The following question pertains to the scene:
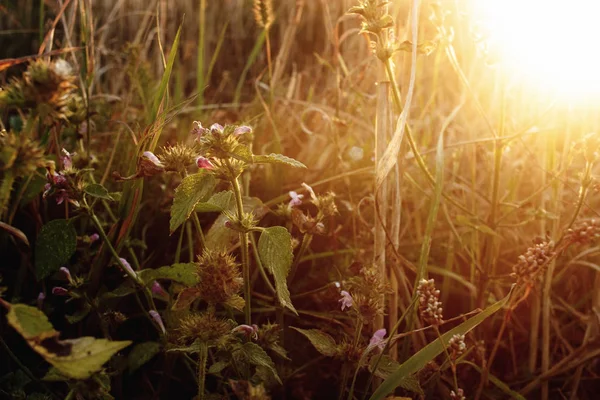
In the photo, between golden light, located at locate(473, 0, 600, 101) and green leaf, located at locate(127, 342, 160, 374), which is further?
golden light, located at locate(473, 0, 600, 101)

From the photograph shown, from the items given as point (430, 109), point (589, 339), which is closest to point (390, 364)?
point (589, 339)

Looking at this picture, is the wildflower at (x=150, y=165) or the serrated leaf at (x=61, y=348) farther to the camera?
the wildflower at (x=150, y=165)

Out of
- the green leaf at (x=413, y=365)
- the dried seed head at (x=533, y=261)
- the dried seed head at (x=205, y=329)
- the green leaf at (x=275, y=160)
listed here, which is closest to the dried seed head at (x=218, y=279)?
the dried seed head at (x=205, y=329)

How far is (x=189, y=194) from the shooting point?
0.73 meters

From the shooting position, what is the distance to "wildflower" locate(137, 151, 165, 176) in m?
0.78

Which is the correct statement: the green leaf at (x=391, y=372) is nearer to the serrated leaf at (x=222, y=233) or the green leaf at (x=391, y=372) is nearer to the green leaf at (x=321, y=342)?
the green leaf at (x=321, y=342)

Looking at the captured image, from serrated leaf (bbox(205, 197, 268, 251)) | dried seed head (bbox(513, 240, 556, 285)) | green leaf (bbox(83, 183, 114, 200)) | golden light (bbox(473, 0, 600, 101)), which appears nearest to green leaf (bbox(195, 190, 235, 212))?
serrated leaf (bbox(205, 197, 268, 251))

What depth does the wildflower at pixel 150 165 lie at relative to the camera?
78 centimetres

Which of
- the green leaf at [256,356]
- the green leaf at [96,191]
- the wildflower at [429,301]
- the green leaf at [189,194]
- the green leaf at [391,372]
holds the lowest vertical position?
the green leaf at [391,372]

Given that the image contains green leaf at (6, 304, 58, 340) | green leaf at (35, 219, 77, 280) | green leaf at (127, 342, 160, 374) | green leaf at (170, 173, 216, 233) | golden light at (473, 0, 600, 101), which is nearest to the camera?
green leaf at (6, 304, 58, 340)

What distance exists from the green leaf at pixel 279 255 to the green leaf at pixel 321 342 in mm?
131

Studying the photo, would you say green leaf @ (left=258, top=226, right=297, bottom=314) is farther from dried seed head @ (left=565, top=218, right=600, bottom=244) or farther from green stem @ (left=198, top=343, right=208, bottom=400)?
dried seed head @ (left=565, top=218, right=600, bottom=244)

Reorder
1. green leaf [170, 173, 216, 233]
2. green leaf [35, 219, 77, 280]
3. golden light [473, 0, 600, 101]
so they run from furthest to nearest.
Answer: golden light [473, 0, 600, 101]
green leaf [35, 219, 77, 280]
green leaf [170, 173, 216, 233]

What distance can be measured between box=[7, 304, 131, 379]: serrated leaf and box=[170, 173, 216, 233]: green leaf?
0.21m
